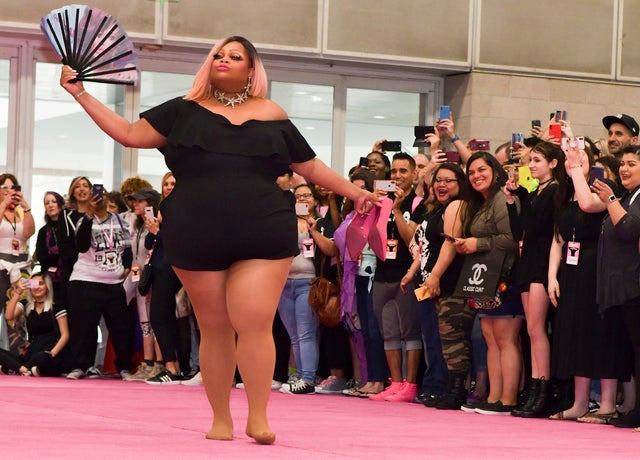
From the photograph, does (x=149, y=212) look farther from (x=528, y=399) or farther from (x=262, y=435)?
(x=262, y=435)

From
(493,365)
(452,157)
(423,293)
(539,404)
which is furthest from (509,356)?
(452,157)

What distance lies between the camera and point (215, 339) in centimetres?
520

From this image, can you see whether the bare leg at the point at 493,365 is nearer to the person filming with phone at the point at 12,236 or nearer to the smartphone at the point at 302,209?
the smartphone at the point at 302,209

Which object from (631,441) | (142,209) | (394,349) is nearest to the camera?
(631,441)

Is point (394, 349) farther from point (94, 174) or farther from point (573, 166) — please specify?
point (94, 174)

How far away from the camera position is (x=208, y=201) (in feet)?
16.4

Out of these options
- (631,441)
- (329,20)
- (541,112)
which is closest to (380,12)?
(329,20)

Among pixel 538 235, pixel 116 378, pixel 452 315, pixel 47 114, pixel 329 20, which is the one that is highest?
pixel 329 20

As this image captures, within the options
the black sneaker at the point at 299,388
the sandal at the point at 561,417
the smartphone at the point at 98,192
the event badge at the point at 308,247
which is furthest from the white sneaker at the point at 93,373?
the sandal at the point at 561,417

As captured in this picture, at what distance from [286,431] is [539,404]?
7.23 ft

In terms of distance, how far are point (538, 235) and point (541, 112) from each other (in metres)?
6.05

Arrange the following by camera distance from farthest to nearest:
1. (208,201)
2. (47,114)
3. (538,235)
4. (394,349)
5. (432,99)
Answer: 1. (432,99)
2. (47,114)
3. (394,349)
4. (538,235)
5. (208,201)

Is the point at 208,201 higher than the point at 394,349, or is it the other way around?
the point at 208,201

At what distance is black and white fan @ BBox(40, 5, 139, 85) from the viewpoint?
5383mm
